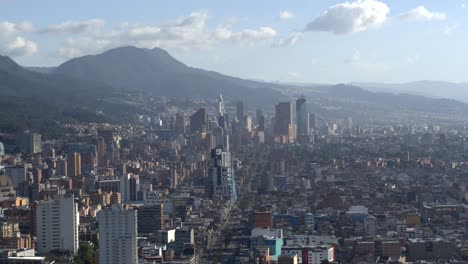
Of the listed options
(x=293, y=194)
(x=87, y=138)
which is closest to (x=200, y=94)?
(x=87, y=138)

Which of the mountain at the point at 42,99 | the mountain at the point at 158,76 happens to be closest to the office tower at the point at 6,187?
the mountain at the point at 42,99

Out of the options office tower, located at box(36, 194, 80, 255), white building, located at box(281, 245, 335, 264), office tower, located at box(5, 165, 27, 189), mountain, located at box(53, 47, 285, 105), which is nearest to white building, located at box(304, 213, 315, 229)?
white building, located at box(281, 245, 335, 264)

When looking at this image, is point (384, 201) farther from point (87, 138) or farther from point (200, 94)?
point (200, 94)

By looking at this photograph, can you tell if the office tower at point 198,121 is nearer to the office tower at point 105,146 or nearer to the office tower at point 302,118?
the office tower at point 302,118

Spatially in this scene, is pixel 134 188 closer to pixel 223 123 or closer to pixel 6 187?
pixel 6 187

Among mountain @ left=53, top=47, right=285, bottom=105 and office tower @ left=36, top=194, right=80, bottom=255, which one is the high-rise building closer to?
office tower @ left=36, top=194, right=80, bottom=255

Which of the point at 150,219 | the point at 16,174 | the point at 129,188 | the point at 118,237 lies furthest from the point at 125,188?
the point at 118,237

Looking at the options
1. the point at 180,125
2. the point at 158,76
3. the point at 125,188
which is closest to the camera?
the point at 125,188
